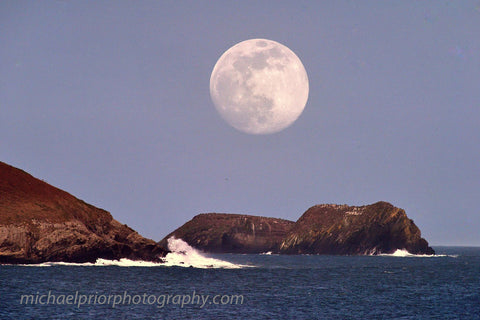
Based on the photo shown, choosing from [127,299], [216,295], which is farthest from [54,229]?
[127,299]

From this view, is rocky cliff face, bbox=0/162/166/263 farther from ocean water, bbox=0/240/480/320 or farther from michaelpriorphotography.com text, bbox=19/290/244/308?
michaelpriorphotography.com text, bbox=19/290/244/308

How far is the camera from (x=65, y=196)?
374 feet

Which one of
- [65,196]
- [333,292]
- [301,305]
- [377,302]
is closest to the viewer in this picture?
[301,305]

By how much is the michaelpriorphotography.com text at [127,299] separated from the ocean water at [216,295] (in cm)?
9

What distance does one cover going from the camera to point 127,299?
57.5 meters

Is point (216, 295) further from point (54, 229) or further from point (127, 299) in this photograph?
point (54, 229)

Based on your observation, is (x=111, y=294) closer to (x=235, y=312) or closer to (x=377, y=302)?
(x=235, y=312)

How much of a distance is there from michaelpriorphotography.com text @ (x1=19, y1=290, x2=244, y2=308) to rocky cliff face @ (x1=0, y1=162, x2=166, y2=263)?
3602cm

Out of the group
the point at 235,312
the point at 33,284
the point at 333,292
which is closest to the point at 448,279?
the point at 333,292

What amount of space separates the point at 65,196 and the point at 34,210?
1185cm

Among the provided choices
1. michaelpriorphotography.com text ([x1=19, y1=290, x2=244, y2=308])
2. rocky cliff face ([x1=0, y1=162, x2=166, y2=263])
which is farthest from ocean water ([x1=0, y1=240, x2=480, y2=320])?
rocky cliff face ([x1=0, y1=162, x2=166, y2=263])

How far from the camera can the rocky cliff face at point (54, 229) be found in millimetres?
93500

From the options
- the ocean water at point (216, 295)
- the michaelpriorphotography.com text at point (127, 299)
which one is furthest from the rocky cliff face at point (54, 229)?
the michaelpriorphotography.com text at point (127, 299)

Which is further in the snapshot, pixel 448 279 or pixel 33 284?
pixel 448 279
